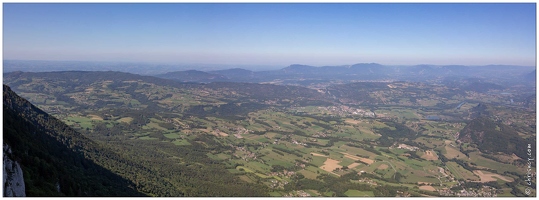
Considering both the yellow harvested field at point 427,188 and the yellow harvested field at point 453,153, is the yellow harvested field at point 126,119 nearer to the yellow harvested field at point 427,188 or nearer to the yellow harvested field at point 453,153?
the yellow harvested field at point 427,188

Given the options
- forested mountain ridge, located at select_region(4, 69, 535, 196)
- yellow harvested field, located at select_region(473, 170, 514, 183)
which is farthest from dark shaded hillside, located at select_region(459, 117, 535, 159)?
yellow harvested field, located at select_region(473, 170, 514, 183)

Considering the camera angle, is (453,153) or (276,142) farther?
(276,142)

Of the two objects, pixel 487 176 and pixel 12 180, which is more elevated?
pixel 12 180

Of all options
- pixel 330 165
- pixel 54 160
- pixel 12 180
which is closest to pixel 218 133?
pixel 330 165

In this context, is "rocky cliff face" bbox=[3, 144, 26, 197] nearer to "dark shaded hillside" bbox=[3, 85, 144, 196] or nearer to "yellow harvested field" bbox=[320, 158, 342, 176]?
"dark shaded hillside" bbox=[3, 85, 144, 196]

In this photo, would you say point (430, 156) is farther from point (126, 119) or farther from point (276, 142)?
point (126, 119)

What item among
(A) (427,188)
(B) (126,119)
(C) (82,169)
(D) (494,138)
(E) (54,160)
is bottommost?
(A) (427,188)

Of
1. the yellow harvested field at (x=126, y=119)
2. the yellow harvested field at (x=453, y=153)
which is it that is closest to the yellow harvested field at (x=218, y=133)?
the yellow harvested field at (x=126, y=119)
